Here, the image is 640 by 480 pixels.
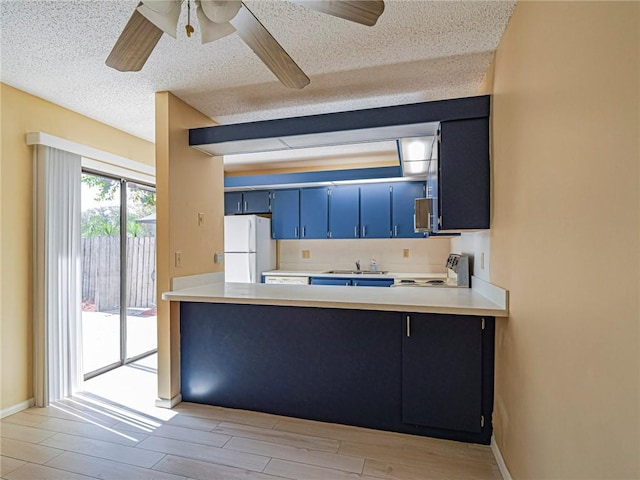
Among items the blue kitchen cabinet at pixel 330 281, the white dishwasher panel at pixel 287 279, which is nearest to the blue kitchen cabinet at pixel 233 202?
the white dishwasher panel at pixel 287 279

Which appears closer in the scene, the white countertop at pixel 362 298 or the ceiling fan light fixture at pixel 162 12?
the ceiling fan light fixture at pixel 162 12

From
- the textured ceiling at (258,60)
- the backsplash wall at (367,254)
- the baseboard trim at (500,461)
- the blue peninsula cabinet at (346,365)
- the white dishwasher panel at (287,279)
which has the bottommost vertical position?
the baseboard trim at (500,461)

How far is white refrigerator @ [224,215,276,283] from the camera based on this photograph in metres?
4.66

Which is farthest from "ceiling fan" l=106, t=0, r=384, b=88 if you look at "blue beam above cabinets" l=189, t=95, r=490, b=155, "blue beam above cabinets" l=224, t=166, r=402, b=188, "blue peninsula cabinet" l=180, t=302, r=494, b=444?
"blue beam above cabinets" l=224, t=166, r=402, b=188

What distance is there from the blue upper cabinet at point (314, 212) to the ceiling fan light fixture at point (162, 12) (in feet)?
12.2

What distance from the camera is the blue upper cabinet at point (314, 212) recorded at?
498cm

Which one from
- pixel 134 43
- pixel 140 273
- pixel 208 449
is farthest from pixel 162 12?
pixel 140 273

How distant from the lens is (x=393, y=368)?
222 centimetres

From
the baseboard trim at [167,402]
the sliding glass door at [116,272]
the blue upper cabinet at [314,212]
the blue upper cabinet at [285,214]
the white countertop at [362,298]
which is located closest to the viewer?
the white countertop at [362,298]

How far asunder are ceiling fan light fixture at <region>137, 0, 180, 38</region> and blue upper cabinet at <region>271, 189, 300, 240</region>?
380 centimetres

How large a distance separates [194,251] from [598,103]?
2.81m

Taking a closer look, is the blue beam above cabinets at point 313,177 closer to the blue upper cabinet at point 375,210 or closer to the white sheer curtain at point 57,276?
the blue upper cabinet at point 375,210

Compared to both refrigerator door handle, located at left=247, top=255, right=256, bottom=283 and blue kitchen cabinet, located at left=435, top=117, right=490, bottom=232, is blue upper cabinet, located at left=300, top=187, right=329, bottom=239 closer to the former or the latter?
refrigerator door handle, located at left=247, top=255, right=256, bottom=283

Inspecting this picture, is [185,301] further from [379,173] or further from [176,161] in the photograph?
[379,173]
